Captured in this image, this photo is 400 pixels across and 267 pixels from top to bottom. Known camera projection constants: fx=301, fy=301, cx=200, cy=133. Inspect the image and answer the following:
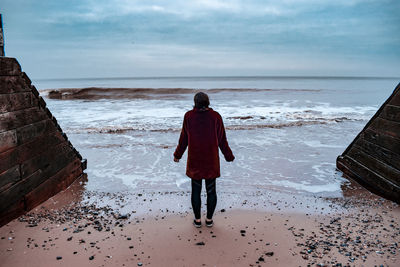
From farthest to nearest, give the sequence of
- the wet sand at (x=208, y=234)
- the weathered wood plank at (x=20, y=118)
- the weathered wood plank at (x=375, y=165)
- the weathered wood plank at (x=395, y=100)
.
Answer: the weathered wood plank at (x=395, y=100)
the weathered wood plank at (x=375, y=165)
the weathered wood plank at (x=20, y=118)
the wet sand at (x=208, y=234)

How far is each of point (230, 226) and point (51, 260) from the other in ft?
7.44

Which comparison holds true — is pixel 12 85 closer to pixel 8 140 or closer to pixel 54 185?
pixel 8 140

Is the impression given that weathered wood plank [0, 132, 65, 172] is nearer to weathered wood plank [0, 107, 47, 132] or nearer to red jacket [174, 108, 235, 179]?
weathered wood plank [0, 107, 47, 132]

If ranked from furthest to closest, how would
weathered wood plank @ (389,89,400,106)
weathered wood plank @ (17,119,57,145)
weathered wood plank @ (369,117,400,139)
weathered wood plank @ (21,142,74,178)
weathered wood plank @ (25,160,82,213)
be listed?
1. weathered wood plank @ (389,89,400,106)
2. weathered wood plank @ (369,117,400,139)
3. weathered wood plank @ (25,160,82,213)
4. weathered wood plank @ (21,142,74,178)
5. weathered wood plank @ (17,119,57,145)

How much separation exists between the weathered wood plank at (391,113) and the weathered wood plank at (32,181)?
5.84 m

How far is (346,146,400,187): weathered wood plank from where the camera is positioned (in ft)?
15.9

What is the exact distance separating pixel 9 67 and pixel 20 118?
2.36 feet

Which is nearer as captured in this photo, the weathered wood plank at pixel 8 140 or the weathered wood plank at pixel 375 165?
the weathered wood plank at pixel 8 140

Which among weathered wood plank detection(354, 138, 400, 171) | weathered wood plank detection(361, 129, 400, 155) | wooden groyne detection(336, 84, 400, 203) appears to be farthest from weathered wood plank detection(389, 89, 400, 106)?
weathered wood plank detection(354, 138, 400, 171)

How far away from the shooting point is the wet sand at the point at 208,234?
133 inches

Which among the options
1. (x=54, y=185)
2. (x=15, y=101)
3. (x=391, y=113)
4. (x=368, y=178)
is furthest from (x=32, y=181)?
(x=391, y=113)

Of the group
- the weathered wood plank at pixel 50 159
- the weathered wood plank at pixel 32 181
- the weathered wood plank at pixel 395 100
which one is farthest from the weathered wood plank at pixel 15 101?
the weathered wood plank at pixel 395 100

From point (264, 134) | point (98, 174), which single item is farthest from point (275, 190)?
point (264, 134)

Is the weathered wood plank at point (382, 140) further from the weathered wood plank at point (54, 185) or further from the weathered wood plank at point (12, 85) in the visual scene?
the weathered wood plank at point (12, 85)
